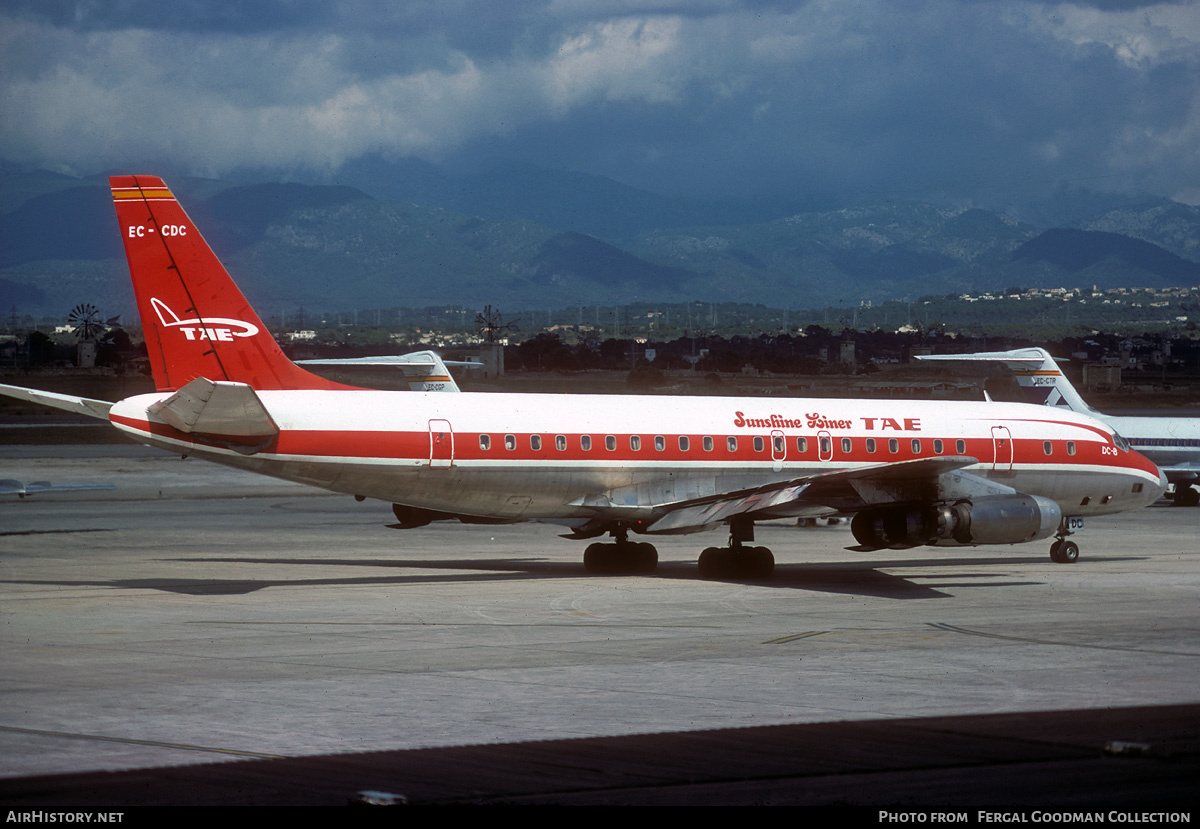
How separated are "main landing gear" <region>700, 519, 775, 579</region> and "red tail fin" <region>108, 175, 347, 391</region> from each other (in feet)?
33.1

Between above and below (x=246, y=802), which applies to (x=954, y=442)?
above

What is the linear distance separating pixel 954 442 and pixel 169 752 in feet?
79.2

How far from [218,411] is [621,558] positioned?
10228 mm

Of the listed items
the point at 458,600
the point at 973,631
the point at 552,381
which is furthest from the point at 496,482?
the point at 552,381

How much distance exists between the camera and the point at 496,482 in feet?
94.9

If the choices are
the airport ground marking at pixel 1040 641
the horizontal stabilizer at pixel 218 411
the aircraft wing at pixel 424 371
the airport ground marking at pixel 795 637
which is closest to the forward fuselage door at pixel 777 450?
the airport ground marking at pixel 1040 641

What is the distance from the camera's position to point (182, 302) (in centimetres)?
2691

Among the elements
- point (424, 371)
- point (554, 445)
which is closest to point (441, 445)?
point (554, 445)

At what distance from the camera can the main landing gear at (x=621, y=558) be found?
103 feet

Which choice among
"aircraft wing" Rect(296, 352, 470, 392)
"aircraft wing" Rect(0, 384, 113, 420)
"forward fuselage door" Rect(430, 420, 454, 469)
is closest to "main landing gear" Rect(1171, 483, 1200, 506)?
"aircraft wing" Rect(296, 352, 470, 392)

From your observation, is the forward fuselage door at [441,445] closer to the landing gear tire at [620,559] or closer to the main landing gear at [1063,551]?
the landing gear tire at [620,559]

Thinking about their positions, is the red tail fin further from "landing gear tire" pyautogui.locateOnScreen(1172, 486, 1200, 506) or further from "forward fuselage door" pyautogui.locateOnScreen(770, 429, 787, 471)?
"landing gear tire" pyautogui.locateOnScreen(1172, 486, 1200, 506)

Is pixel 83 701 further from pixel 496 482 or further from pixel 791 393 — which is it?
pixel 791 393

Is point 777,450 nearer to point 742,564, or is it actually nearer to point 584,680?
point 742,564
